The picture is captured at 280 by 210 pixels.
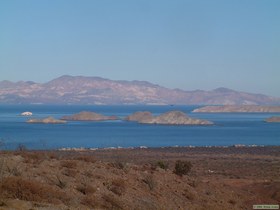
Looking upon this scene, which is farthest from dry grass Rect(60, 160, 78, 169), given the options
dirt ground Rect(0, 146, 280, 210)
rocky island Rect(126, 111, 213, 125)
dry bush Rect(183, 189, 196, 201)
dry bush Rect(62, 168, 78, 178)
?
rocky island Rect(126, 111, 213, 125)

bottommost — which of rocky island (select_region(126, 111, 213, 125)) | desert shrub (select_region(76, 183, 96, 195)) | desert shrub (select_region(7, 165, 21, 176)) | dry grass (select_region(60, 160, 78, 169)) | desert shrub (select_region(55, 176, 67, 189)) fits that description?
desert shrub (select_region(76, 183, 96, 195))

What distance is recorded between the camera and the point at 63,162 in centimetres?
2273

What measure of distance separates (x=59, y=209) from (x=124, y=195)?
5838 mm

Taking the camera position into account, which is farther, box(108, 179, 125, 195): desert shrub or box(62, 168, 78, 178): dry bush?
box(62, 168, 78, 178): dry bush

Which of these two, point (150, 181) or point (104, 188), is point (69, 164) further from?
point (150, 181)

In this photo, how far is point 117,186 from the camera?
66.5 feet

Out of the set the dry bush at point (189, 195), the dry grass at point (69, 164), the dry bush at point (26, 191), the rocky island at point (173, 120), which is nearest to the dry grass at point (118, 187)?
the dry grass at point (69, 164)

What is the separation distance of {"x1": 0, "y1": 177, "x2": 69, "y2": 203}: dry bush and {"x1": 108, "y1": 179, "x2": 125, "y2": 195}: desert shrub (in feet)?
12.1

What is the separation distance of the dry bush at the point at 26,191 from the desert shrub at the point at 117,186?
145 inches

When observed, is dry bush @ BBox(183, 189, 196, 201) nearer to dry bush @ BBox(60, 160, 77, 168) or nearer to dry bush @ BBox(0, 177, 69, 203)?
dry bush @ BBox(60, 160, 77, 168)

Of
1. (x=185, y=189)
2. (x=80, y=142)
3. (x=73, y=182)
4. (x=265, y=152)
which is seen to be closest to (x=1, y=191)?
(x=73, y=182)

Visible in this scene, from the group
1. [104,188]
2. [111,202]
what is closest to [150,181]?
[104,188]

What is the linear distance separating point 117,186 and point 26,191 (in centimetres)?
567

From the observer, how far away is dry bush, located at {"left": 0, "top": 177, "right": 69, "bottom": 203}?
1502cm
